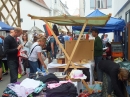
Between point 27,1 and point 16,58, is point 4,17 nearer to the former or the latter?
point 27,1

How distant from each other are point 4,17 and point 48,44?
6.16 meters

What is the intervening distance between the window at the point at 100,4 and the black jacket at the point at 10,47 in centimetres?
1643

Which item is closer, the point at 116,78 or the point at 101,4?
the point at 116,78

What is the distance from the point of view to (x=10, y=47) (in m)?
5.14

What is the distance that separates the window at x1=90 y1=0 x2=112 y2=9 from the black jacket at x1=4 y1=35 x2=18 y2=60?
16432 millimetres

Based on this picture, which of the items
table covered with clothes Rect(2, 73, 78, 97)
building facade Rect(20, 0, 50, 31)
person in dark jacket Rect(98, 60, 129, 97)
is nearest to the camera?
table covered with clothes Rect(2, 73, 78, 97)

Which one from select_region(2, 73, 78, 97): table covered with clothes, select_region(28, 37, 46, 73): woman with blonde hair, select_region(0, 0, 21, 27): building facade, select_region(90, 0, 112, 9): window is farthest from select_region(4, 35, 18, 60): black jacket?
select_region(90, 0, 112, 9): window

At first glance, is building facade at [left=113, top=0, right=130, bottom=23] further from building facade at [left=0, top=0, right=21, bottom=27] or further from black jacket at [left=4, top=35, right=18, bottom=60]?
building facade at [left=0, top=0, right=21, bottom=27]

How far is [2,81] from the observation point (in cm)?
746

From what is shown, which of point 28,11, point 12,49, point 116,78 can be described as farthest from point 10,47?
point 28,11

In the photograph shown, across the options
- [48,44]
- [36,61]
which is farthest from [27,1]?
[36,61]

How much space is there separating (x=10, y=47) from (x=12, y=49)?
89 millimetres

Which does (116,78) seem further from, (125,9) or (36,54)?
(125,9)

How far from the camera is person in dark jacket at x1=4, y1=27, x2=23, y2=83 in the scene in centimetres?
504
